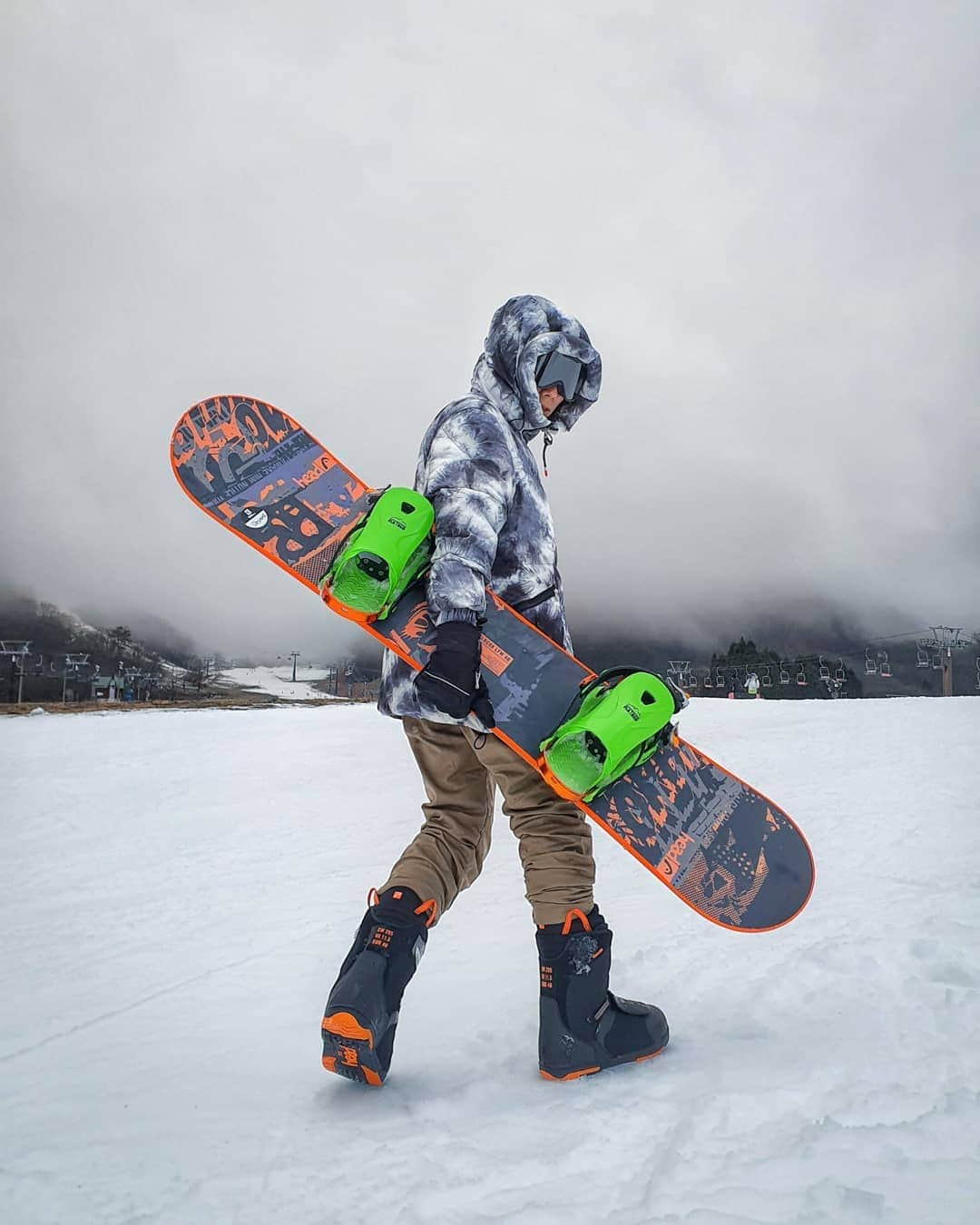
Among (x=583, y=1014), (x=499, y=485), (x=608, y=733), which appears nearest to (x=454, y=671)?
(x=608, y=733)

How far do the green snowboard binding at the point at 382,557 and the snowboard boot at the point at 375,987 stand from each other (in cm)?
72

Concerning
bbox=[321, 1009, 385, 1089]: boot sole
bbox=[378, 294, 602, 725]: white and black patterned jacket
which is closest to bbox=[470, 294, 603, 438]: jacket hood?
bbox=[378, 294, 602, 725]: white and black patterned jacket

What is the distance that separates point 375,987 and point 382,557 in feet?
3.21

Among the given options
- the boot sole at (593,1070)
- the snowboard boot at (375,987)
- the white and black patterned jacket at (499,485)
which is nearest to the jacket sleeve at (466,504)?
the white and black patterned jacket at (499,485)

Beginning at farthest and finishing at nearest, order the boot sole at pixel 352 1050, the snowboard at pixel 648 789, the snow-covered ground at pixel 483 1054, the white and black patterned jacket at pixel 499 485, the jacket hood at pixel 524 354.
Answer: the jacket hood at pixel 524 354
the snowboard at pixel 648 789
the white and black patterned jacket at pixel 499 485
the boot sole at pixel 352 1050
the snow-covered ground at pixel 483 1054

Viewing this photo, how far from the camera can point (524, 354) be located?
207cm

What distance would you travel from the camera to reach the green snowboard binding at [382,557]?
5.90 feet

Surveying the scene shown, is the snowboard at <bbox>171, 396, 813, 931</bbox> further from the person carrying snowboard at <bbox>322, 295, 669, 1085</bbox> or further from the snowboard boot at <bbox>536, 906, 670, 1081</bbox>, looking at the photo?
the snowboard boot at <bbox>536, 906, 670, 1081</bbox>

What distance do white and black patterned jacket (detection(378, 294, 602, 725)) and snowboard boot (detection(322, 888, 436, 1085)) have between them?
0.47 metres

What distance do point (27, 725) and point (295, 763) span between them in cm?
472

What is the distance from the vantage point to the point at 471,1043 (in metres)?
1.84

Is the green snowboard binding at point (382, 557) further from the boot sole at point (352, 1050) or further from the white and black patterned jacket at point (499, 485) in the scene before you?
the boot sole at point (352, 1050)

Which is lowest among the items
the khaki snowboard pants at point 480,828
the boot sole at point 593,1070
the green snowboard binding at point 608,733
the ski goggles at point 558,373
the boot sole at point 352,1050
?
the boot sole at point 593,1070

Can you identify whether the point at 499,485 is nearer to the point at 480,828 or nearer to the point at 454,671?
the point at 454,671
